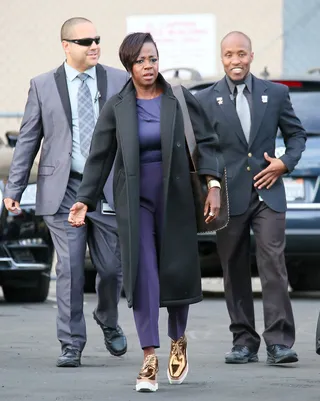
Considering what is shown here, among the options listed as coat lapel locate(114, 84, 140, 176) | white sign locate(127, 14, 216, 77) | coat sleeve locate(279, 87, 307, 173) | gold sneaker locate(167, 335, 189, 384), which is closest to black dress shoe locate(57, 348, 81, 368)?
gold sneaker locate(167, 335, 189, 384)

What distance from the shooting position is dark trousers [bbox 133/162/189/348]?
25.8 ft

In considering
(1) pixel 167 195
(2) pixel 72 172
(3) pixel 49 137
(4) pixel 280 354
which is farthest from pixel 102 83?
(4) pixel 280 354

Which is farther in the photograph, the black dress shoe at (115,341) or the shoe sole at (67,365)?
the black dress shoe at (115,341)

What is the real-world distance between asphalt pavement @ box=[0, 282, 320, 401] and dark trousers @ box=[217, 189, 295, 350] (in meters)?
0.19

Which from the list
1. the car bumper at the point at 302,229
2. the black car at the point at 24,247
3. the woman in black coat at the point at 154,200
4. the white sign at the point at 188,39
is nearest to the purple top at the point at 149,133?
the woman in black coat at the point at 154,200

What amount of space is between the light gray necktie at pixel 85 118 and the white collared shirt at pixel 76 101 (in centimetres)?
2

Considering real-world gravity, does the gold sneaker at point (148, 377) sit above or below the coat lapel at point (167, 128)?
below

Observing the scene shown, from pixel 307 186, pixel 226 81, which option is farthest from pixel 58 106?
pixel 307 186

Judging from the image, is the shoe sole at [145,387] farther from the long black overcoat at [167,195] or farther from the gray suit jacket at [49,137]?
the gray suit jacket at [49,137]

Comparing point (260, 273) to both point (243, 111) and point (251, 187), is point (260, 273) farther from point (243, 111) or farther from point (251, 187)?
point (243, 111)

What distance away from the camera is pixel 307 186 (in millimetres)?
12562

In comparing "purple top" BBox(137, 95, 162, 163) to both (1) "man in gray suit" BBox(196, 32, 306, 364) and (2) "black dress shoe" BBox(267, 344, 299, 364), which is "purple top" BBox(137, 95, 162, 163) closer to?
(1) "man in gray suit" BBox(196, 32, 306, 364)

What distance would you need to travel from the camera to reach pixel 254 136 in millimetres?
9102

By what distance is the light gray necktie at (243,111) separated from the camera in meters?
9.14
